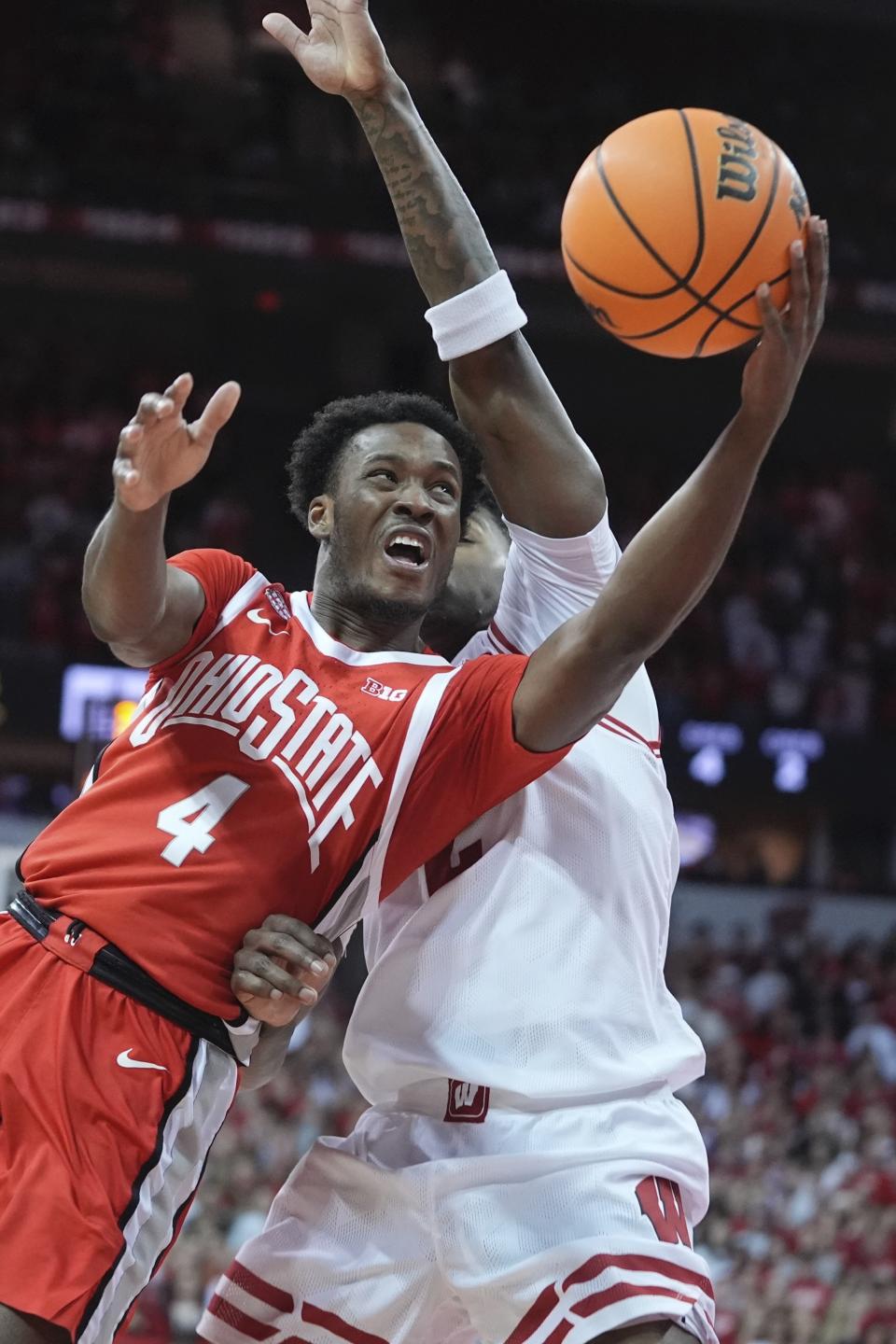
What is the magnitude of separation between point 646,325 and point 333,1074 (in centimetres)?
830

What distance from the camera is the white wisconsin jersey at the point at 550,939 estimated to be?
3201 mm

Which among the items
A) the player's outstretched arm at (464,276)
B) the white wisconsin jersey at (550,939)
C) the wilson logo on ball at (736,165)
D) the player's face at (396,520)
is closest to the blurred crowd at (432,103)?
the player's outstretched arm at (464,276)

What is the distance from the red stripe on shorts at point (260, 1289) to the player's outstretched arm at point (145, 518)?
1.26 metres

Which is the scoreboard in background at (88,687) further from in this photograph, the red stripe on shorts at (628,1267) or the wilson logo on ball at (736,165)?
the wilson logo on ball at (736,165)

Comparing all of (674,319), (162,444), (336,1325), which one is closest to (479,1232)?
(336,1325)

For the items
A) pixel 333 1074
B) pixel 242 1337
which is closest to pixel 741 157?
pixel 242 1337

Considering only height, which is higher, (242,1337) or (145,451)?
(145,451)

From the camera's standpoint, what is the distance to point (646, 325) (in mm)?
3033

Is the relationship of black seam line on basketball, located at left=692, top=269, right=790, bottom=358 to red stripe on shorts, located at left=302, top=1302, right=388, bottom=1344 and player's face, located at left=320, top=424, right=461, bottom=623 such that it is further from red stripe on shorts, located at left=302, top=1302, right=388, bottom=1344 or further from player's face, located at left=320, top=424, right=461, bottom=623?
red stripe on shorts, located at left=302, top=1302, right=388, bottom=1344

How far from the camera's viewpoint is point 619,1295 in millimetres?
2953

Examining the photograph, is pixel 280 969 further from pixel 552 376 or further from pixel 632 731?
pixel 552 376

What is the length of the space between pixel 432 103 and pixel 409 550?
1650cm

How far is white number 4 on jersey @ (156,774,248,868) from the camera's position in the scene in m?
3.06

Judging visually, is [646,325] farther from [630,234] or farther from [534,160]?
[534,160]
